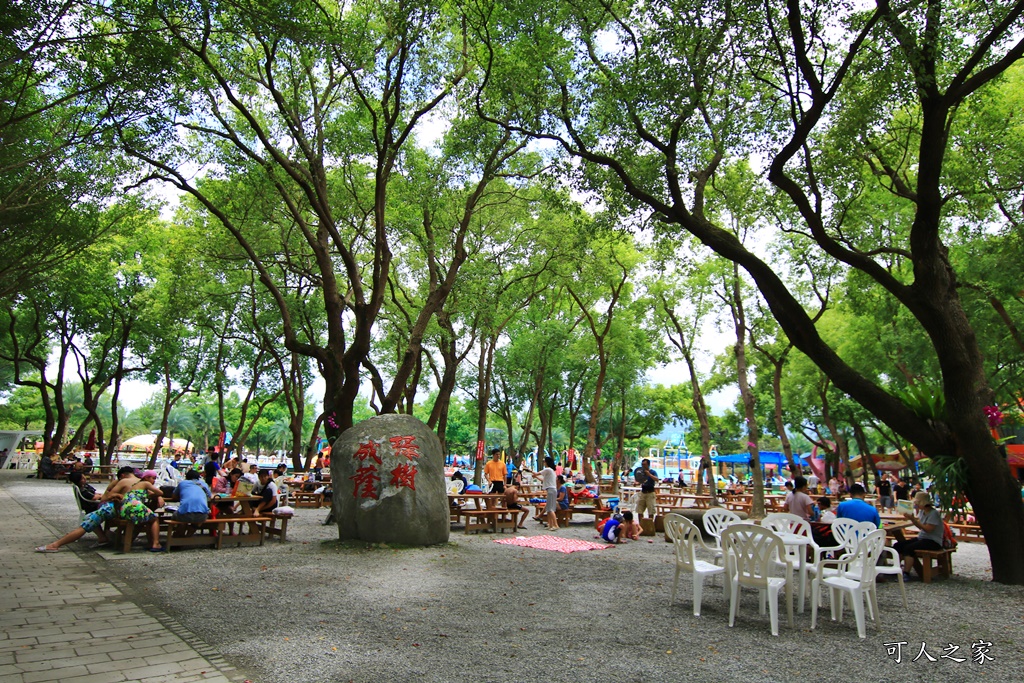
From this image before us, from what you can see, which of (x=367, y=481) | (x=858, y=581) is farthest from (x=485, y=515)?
(x=858, y=581)

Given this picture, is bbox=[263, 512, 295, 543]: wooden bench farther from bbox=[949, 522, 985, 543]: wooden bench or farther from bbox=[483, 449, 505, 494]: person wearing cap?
bbox=[949, 522, 985, 543]: wooden bench

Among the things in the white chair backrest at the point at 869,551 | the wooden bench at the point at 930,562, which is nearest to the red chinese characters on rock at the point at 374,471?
the white chair backrest at the point at 869,551

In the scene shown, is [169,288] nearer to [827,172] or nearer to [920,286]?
[827,172]

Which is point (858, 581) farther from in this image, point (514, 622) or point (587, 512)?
point (587, 512)

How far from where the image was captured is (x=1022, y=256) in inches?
511

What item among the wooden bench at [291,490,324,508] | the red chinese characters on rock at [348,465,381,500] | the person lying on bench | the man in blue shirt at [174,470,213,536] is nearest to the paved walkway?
the man in blue shirt at [174,470,213,536]

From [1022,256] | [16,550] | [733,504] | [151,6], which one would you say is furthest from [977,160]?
[16,550]

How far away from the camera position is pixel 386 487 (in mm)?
9656

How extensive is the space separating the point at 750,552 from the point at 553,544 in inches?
234

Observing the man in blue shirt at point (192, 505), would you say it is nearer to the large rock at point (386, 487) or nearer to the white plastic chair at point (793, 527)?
the large rock at point (386, 487)

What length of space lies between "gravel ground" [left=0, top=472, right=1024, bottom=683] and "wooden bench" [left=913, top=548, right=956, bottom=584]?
131 millimetres

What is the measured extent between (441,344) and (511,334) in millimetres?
9016

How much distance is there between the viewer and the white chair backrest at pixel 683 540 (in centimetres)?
612

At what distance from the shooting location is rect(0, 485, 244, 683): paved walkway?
4031mm
